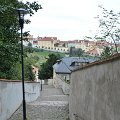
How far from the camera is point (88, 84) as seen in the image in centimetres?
1147

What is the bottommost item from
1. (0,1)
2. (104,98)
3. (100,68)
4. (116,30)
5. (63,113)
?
(63,113)

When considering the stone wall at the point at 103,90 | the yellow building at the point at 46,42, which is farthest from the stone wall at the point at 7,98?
the yellow building at the point at 46,42

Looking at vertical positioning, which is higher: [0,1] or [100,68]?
[0,1]

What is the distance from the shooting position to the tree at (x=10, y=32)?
16767mm

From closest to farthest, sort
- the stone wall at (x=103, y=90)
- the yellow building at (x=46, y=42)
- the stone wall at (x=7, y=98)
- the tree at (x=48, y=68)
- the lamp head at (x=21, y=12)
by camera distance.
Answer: the stone wall at (x=103, y=90), the lamp head at (x=21, y=12), the stone wall at (x=7, y=98), the tree at (x=48, y=68), the yellow building at (x=46, y=42)

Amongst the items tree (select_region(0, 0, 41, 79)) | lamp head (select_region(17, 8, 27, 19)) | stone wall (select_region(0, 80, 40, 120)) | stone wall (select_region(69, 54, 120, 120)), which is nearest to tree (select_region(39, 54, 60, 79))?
tree (select_region(0, 0, 41, 79))

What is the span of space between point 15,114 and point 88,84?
1000 centimetres

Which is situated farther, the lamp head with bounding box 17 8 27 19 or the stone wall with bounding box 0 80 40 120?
the stone wall with bounding box 0 80 40 120

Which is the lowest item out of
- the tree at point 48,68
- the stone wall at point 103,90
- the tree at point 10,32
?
the tree at point 48,68

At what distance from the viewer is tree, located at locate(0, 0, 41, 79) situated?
55.0ft

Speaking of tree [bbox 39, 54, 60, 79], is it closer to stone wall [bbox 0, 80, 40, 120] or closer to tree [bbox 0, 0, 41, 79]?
tree [bbox 0, 0, 41, 79]

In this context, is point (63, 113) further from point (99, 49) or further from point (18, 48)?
point (99, 49)

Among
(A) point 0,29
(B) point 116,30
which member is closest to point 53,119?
(A) point 0,29

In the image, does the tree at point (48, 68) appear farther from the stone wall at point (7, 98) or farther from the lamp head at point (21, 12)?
the lamp head at point (21, 12)
